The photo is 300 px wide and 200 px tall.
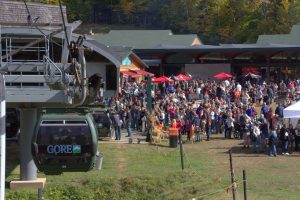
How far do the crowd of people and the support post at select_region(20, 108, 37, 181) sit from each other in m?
8.32

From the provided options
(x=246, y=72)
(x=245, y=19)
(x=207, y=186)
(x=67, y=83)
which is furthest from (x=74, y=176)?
(x=245, y=19)

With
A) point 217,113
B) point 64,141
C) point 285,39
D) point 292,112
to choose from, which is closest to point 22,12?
point 217,113

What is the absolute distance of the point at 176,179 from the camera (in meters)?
25.6

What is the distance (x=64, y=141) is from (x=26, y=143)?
752 cm

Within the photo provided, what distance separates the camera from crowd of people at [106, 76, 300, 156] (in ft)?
99.8

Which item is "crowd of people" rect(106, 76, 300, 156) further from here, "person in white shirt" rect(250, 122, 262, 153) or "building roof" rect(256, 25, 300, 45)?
"building roof" rect(256, 25, 300, 45)

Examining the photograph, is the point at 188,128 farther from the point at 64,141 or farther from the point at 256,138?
the point at 64,141

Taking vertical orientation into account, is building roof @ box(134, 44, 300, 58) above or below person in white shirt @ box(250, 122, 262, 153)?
above

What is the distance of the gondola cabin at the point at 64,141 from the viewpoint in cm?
1858

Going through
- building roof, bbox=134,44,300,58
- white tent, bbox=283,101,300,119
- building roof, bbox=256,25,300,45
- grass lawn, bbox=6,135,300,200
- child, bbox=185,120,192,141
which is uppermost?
building roof, bbox=256,25,300,45

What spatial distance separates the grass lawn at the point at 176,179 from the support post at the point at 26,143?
787 mm

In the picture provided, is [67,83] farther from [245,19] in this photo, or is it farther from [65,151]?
[245,19]

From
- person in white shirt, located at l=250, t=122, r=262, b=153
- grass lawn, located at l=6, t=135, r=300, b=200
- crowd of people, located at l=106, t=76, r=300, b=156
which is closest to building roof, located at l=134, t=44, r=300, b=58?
crowd of people, located at l=106, t=76, r=300, b=156

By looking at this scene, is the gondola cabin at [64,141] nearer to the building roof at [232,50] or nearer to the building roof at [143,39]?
the building roof at [232,50]
